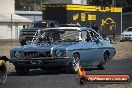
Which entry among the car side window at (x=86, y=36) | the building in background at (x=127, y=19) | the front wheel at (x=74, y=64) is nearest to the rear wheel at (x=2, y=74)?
the front wheel at (x=74, y=64)

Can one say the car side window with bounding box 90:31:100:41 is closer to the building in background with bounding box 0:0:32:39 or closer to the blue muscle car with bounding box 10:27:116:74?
the blue muscle car with bounding box 10:27:116:74

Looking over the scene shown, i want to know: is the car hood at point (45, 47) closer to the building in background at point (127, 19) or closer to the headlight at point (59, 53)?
the headlight at point (59, 53)

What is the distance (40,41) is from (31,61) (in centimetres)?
150

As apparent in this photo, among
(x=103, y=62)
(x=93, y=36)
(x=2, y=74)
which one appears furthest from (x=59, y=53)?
(x=103, y=62)

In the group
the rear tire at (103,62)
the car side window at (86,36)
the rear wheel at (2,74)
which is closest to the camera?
the rear wheel at (2,74)

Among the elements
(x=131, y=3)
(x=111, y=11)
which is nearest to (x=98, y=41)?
(x=111, y=11)

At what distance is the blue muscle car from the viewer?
1435 cm

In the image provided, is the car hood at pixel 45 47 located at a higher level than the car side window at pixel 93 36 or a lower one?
lower

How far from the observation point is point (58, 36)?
1584cm

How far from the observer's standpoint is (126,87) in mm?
10328

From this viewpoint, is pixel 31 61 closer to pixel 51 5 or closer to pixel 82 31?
pixel 82 31

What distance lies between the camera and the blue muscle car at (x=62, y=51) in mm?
14352

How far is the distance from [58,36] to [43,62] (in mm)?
1772

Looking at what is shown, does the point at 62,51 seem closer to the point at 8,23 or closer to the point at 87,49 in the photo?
the point at 87,49
